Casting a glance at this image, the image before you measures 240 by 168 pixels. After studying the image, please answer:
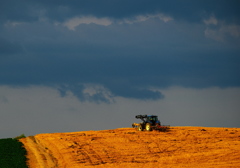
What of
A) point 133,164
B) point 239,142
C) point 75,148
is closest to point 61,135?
point 75,148

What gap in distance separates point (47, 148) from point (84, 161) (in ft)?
31.5

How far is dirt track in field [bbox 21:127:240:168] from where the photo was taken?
140 ft

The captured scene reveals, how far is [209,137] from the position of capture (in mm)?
56094

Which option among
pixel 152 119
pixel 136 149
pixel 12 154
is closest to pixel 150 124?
pixel 152 119

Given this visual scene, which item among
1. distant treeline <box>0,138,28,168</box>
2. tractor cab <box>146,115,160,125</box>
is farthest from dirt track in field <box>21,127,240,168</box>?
tractor cab <box>146,115,160,125</box>

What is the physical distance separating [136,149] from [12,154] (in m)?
16.2

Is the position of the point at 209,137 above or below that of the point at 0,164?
above

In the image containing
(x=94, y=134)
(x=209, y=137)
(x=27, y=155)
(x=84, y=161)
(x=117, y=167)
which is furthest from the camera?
(x=94, y=134)

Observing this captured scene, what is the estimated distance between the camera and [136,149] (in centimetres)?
4872

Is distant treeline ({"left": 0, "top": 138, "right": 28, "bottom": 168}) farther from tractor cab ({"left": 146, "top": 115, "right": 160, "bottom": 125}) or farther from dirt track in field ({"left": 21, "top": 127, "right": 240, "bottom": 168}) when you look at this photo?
tractor cab ({"left": 146, "top": 115, "right": 160, "bottom": 125})

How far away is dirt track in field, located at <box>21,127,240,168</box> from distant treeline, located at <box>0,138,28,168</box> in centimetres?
99

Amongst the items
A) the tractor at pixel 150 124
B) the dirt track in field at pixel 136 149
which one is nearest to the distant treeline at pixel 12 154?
the dirt track in field at pixel 136 149

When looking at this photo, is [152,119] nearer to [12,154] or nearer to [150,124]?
[150,124]

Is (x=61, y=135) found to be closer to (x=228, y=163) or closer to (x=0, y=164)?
(x=0, y=164)
